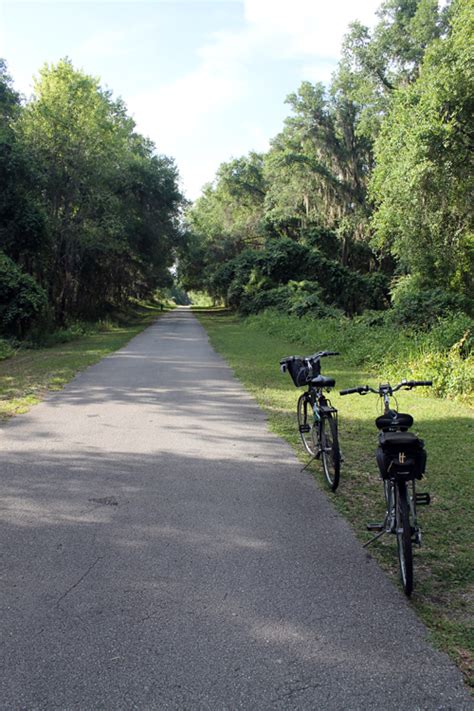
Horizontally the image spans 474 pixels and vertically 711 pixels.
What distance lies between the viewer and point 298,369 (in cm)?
638

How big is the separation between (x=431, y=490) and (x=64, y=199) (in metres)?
24.4

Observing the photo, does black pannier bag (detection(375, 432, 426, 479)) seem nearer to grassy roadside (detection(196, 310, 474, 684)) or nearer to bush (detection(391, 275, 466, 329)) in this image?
grassy roadside (detection(196, 310, 474, 684))

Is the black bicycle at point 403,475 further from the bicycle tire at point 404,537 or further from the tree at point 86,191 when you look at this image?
the tree at point 86,191

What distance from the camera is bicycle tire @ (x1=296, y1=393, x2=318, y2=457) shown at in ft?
21.5

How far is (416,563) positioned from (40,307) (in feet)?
62.3

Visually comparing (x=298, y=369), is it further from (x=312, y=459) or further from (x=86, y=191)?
(x=86, y=191)

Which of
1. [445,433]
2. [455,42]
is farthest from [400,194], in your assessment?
[445,433]

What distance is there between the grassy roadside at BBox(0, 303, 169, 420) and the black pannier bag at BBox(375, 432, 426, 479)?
21.5ft

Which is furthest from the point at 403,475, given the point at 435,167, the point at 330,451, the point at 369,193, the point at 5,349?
the point at 369,193

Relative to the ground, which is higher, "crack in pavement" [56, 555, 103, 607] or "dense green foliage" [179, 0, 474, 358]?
"dense green foliage" [179, 0, 474, 358]

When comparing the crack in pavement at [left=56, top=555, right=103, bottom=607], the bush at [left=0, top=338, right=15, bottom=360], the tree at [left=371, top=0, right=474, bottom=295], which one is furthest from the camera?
the tree at [left=371, top=0, right=474, bottom=295]

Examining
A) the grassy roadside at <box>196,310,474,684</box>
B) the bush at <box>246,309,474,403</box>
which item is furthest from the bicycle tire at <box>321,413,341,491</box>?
the bush at <box>246,309,474,403</box>

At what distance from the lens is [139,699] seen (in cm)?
254

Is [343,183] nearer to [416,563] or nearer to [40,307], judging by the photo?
[40,307]
